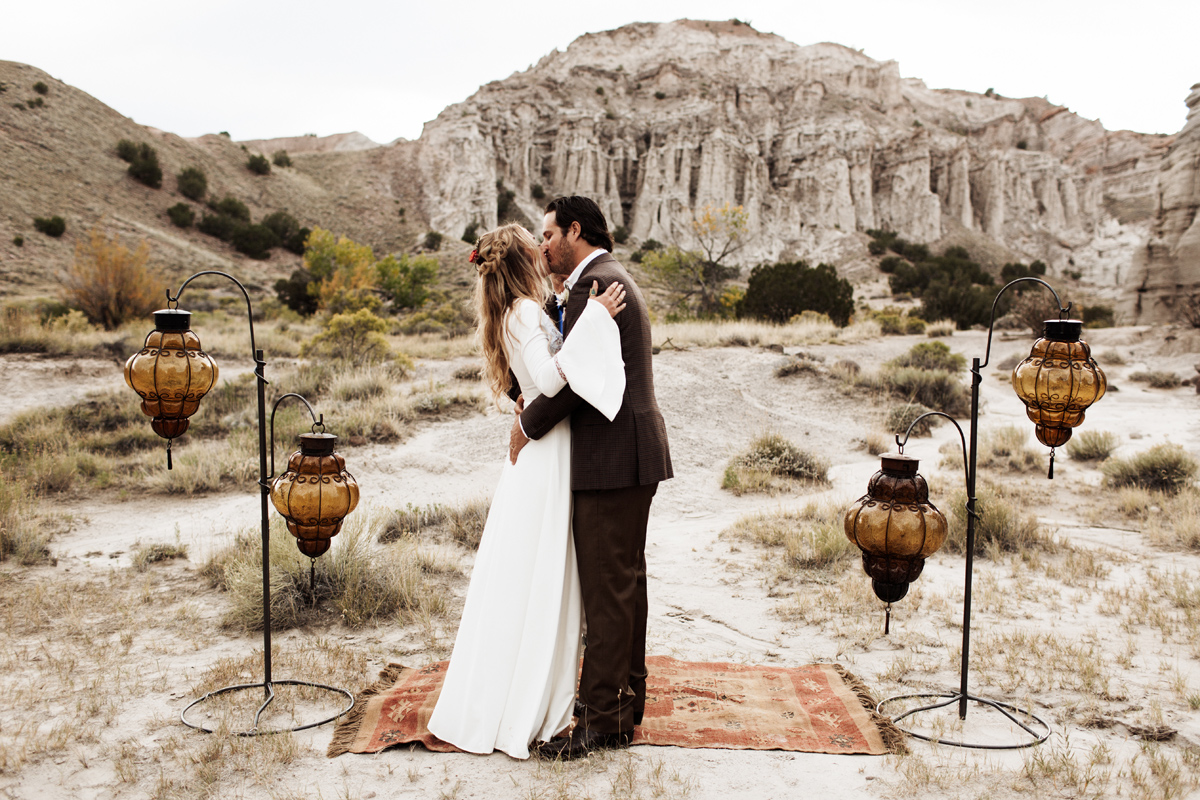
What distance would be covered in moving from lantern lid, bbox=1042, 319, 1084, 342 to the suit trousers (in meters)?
1.85

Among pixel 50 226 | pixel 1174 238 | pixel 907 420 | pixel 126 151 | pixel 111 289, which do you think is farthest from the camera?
pixel 126 151

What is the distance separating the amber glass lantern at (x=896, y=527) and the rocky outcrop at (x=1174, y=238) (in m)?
20.5

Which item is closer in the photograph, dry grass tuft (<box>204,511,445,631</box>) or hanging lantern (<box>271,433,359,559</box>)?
hanging lantern (<box>271,433,359,559</box>)

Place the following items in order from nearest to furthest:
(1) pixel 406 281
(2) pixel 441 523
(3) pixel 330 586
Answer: (3) pixel 330 586, (2) pixel 441 523, (1) pixel 406 281

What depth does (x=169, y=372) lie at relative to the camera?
3264mm

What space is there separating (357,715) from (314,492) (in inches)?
40.4

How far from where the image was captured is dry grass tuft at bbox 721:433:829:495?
338 inches

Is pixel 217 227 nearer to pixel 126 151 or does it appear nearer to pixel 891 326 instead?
pixel 126 151

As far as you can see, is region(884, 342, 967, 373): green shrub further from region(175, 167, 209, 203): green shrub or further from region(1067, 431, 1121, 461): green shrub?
region(175, 167, 209, 203): green shrub

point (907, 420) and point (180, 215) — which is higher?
point (180, 215)

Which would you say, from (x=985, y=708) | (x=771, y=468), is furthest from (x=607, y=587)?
(x=771, y=468)

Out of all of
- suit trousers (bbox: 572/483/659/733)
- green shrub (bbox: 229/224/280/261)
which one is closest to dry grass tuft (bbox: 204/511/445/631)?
suit trousers (bbox: 572/483/659/733)

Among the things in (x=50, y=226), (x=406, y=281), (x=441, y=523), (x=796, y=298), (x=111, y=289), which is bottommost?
(x=441, y=523)

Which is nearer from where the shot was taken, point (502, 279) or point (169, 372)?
point (502, 279)
